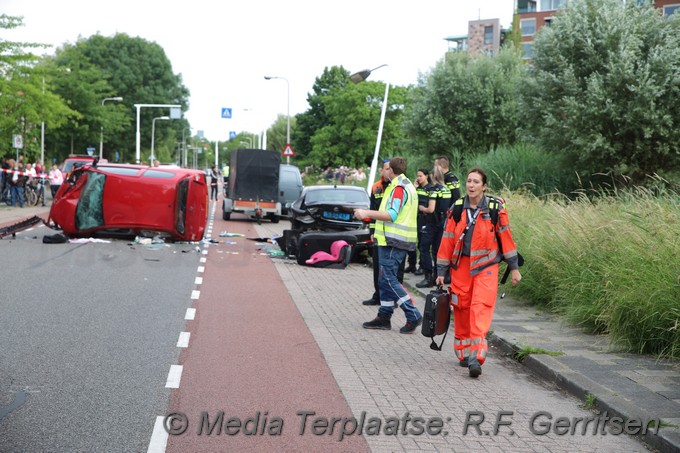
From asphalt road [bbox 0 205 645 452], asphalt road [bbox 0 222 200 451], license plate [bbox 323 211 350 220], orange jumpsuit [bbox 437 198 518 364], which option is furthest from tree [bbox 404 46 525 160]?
orange jumpsuit [bbox 437 198 518 364]

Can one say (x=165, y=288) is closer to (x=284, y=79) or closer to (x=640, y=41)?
(x=640, y=41)

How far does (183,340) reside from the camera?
8414 mm

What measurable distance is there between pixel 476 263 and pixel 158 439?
3.37 meters

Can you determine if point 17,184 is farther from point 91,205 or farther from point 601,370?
point 601,370

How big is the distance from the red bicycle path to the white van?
18.7 m

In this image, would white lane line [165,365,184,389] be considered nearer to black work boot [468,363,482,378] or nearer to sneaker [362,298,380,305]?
black work boot [468,363,482,378]

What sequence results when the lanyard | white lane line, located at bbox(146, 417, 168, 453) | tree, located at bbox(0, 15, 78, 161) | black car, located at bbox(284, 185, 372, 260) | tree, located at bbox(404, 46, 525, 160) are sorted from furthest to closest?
1. tree, located at bbox(0, 15, 78, 161)
2. tree, located at bbox(404, 46, 525, 160)
3. black car, located at bbox(284, 185, 372, 260)
4. the lanyard
5. white lane line, located at bbox(146, 417, 168, 453)

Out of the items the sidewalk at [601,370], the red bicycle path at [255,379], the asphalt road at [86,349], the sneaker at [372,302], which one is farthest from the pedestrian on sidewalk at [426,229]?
the asphalt road at [86,349]

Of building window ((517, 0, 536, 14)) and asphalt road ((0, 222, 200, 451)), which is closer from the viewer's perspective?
asphalt road ((0, 222, 200, 451))

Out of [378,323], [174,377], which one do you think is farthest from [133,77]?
[174,377]

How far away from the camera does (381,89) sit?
203 feet

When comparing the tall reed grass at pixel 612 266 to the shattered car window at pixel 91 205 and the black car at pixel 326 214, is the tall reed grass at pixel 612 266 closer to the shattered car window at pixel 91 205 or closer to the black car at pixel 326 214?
the black car at pixel 326 214

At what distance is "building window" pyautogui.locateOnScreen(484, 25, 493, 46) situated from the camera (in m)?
99.9

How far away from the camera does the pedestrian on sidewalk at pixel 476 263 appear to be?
736cm
